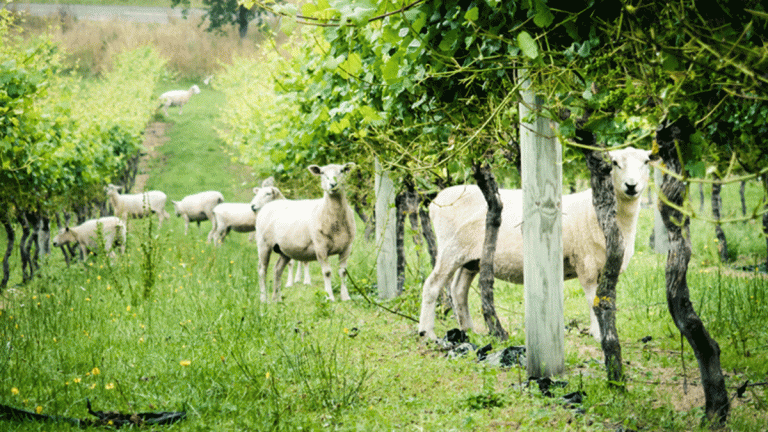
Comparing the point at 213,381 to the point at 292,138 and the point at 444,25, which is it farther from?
the point at 292,138

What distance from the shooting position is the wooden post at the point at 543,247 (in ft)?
15.5

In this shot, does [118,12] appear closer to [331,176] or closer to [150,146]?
[150,146]

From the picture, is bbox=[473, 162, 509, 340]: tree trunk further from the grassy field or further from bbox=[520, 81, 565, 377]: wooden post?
bbox=[520, 81, 565, 377]: wooden post

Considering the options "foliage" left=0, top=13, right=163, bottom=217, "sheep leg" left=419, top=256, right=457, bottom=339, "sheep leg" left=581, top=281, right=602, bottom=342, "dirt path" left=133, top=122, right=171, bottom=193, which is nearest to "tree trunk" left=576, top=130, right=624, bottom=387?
"sheep leg" left=581, top=281, right=602, bottom=342

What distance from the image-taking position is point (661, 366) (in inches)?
201

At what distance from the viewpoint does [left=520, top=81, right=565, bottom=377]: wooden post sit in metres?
4.71

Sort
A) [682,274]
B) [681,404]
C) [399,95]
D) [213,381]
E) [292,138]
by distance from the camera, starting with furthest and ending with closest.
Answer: [292,138]
[399,95]
[213,381]
[681,404]
[682,274]

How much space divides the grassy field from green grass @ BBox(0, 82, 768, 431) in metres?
0.02

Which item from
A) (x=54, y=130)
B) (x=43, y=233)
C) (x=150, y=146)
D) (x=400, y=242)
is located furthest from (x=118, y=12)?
(x=400, y=242)

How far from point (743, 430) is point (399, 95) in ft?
10.8

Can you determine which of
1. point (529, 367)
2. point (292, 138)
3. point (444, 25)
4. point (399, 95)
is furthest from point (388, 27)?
point (292, 138)

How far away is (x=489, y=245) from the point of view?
619 cm

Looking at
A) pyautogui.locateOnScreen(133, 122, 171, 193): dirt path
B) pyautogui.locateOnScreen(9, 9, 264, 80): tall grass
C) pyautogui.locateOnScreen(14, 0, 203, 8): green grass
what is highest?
pyautogui.locateOnScreen(14, 0, 203, 8): green grass

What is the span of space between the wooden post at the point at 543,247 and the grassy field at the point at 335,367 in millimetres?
290
